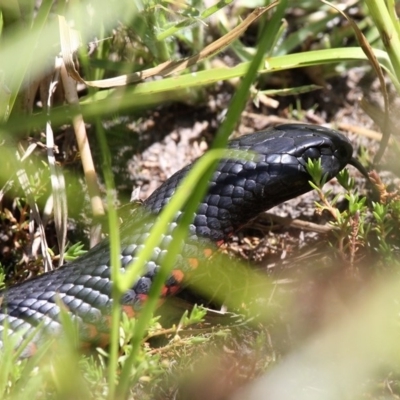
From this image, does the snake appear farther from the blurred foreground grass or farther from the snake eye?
the blurred foreground grass

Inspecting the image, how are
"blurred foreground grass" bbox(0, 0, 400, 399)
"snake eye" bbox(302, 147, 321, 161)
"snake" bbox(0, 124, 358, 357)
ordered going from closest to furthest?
1. "blurred foreground grass" bbox(0, 0, 400, 399)
2. "snake" bbox(0, 124, 358, 357)
3. "snake eye" bbox(302, 147, 321, 161)

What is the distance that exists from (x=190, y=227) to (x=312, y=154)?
64 centimetres

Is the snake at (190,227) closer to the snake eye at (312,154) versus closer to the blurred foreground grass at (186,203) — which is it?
the snake eye at (312,154)

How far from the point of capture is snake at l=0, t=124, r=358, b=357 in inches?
112

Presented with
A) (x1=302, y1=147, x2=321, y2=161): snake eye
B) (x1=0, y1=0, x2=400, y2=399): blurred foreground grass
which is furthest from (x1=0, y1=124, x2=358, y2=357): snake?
(x1=0, y1=0, x2=400, y2=399): blurred foreground grass

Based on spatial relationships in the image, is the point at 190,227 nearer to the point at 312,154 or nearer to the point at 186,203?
the point at 186,203

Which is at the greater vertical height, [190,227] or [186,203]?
[186,203]

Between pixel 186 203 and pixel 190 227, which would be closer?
pixel 186 203

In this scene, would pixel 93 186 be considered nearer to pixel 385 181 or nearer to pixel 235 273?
pixel 235 273

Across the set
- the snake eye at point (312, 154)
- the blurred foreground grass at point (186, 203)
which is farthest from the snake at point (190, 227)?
the blurred foreground grass at point (186, 203)

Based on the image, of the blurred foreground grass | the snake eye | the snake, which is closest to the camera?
the blurred foreground grass

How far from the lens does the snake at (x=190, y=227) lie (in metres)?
2.85

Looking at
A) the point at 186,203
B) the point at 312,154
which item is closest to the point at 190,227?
the point at 186,203

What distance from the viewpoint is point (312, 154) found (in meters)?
3.04
